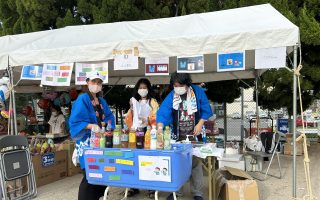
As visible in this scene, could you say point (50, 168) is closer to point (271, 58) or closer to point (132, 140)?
point (132, 140)

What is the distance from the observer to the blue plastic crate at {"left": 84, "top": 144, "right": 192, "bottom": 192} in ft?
10.4

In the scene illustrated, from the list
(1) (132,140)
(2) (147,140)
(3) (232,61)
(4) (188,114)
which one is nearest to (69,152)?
(4) (188,114)

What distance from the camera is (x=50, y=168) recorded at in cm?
577

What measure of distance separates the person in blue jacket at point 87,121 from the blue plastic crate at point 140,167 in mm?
199

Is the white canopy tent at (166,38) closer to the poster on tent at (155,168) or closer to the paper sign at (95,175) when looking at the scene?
the poster on tent at (155,168)

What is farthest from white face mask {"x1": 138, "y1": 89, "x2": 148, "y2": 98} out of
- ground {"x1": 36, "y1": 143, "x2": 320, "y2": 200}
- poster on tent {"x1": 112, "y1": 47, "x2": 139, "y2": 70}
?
ground {"x1": 36, "y1": 143, "x2": 320, "y2": 200}

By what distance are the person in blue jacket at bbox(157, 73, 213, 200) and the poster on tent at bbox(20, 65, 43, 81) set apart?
2.02 meters

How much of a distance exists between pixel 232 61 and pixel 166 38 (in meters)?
0.86

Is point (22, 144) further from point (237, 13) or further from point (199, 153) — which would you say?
point (237, 13)

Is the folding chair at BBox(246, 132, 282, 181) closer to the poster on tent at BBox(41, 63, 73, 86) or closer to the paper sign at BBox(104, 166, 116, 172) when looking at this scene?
the paper sign at BBox(104, 166, 116, 172)

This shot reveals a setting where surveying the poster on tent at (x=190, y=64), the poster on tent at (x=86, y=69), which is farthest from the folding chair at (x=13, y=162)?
the poster on tent at (x=190, y=64)

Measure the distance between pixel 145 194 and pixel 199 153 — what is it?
165cm

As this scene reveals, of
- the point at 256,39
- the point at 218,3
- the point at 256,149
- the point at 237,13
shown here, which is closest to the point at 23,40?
the point at 237,13

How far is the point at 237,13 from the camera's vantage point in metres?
4.64
